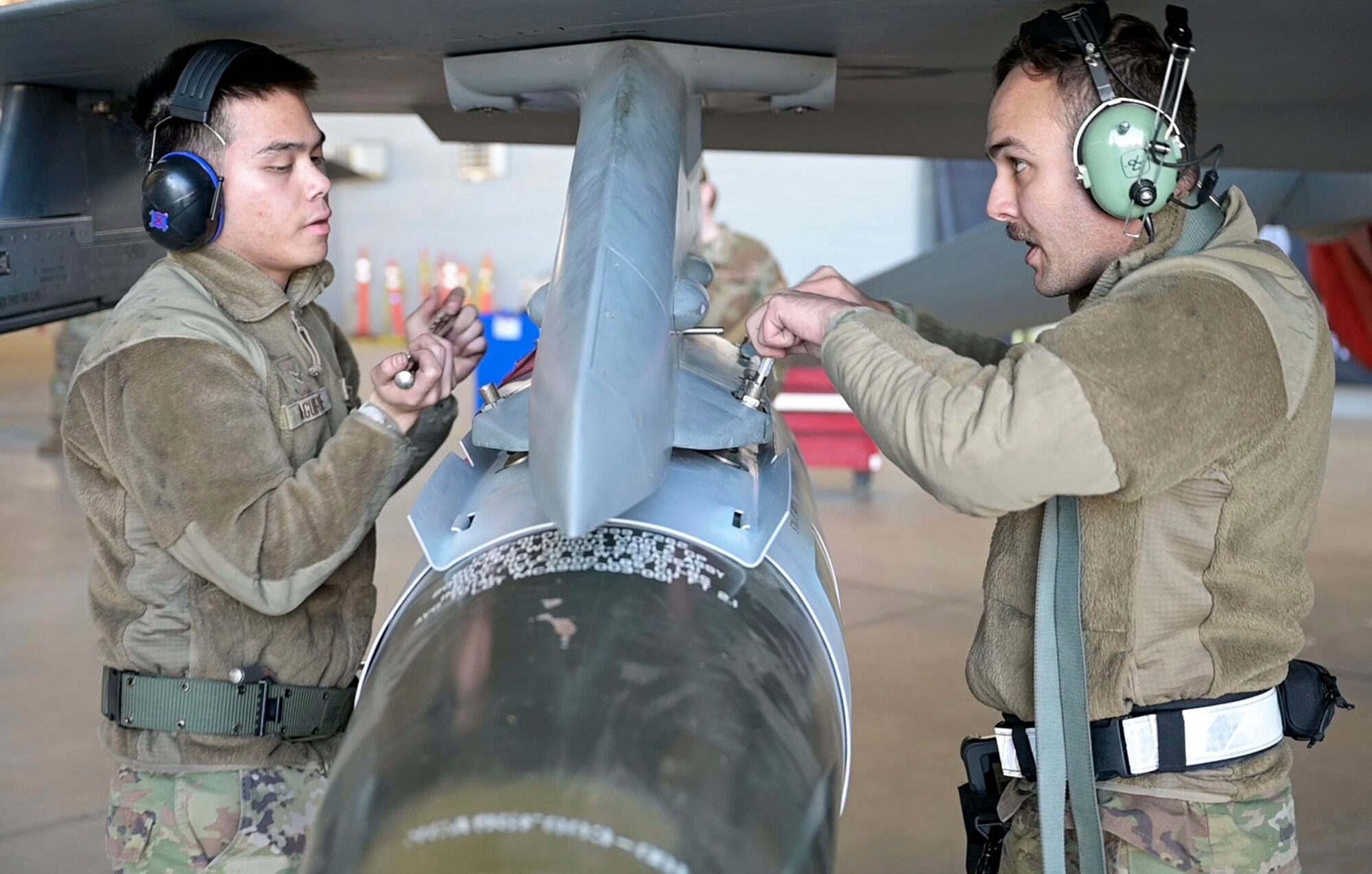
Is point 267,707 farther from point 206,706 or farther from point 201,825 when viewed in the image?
point 201,825

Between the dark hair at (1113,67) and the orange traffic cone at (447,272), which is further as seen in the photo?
the orange traffic cone at (447,272)

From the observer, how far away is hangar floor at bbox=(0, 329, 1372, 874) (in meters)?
3.47

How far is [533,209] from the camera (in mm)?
17703

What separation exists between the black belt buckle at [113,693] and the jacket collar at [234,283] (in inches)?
22.5

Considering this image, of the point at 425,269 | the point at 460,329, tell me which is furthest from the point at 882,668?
the point at 425,269

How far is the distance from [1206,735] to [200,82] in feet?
5.65

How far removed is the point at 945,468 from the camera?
155 centimetres

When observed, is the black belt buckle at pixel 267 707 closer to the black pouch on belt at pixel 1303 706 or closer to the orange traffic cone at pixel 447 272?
the black pouch on belt at pixel 1303 706

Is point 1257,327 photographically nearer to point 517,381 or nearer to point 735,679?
point 735,679

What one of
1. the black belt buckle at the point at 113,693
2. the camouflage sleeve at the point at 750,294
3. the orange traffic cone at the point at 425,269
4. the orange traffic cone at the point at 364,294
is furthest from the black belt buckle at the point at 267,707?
the orange traffic cone at the point at 364,294

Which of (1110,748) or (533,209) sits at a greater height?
(533,209)

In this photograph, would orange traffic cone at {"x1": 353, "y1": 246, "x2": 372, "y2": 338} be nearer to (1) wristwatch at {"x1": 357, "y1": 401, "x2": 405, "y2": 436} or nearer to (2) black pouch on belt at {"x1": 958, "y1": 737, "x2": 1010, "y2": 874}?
(1) wristwatch at {"x1": 357, "y1": 401, "x2": 405, "y2": 436}

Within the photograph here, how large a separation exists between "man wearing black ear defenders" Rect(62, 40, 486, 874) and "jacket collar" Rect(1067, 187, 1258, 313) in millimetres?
986

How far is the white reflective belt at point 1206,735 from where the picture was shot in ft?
5.57
